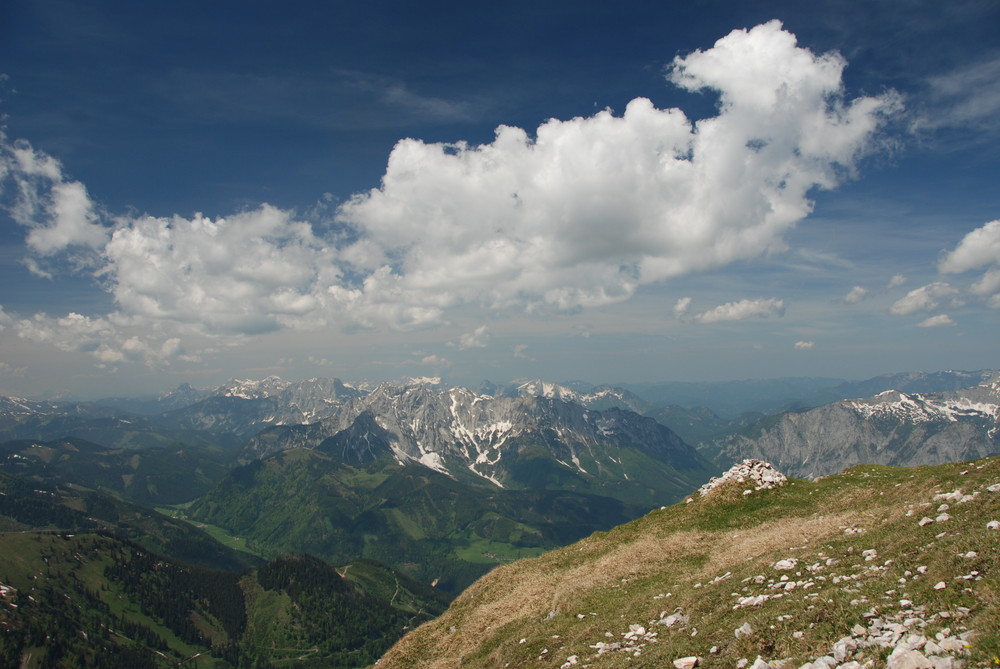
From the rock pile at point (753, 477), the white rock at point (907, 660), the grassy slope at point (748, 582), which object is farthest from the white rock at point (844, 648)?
the rock pile at point (753, 477)

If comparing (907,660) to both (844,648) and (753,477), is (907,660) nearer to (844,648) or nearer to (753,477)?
(844,648)

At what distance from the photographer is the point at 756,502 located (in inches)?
1806

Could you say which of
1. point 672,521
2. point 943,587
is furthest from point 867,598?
point 672,521

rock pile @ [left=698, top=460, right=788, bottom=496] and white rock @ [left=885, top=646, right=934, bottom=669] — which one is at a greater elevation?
white rock @ [left=885, top=646, right=934, bottom=669]

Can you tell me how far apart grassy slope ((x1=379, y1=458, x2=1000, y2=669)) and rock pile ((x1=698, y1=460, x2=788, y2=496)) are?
1.14 m

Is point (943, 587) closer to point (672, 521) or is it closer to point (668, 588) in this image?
point (668, 588)

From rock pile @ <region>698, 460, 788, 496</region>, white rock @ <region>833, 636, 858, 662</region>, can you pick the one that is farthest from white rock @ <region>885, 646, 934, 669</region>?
rock pile @ <region>698, 460, 788, 496</region>

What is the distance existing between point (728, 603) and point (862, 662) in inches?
382

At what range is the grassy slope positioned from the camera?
15.6 meters

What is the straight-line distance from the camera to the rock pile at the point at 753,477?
48.2m

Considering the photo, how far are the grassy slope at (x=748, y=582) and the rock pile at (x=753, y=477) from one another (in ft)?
3.75

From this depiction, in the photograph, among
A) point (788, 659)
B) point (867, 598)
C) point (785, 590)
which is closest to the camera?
point (788, 659)

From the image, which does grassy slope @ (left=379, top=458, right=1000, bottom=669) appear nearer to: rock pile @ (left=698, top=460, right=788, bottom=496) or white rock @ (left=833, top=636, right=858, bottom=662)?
white rock @ (left=833, top=636, right=858, bottom=662)

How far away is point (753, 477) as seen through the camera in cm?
4950
